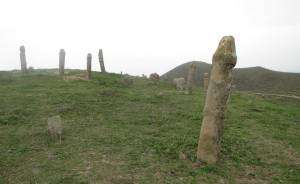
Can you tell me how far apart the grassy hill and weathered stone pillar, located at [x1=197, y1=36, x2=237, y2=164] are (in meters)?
0.53

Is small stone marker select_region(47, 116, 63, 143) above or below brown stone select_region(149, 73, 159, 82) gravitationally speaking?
below

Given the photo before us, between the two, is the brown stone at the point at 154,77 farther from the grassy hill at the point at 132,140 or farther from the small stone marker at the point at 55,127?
→ the small stone marker at the point at 55,127

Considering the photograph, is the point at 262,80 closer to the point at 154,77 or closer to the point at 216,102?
the point at 154,77

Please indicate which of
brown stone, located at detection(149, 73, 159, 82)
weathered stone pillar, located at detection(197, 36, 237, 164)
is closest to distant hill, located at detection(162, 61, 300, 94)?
brown stone, located at detection(149, 73, 159, 82)

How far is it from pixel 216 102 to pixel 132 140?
382 centimetres

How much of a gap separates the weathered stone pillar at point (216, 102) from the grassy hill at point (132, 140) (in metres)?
0.53

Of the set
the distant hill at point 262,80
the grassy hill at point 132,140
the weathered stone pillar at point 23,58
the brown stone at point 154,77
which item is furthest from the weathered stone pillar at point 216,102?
the distant hill at point 262,80

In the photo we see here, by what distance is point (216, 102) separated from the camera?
1289 centimetres

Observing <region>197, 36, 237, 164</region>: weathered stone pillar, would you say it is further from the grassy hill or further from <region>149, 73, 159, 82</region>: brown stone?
<region>149, 73, 159, 82</region>: brown stone

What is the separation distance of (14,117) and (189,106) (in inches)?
361

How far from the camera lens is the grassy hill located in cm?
1220

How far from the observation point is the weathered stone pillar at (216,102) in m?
12.9

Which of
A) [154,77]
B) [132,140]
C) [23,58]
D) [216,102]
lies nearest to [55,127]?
[132,140]

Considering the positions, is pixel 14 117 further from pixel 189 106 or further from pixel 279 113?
pixel 279 113
